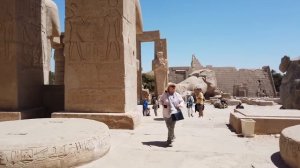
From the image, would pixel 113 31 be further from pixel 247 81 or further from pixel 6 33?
pixel 247 81

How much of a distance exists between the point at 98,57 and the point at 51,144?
3.30 metres

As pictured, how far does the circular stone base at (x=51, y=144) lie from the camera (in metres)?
3.00

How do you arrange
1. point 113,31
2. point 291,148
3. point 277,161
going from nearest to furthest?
point 291,148
point 277,161
point 113,31

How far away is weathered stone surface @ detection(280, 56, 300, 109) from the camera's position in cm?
1107

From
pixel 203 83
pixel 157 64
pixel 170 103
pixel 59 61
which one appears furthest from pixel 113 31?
pixel 203 83

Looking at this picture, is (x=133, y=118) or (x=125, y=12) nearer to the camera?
(x=133, y=118)

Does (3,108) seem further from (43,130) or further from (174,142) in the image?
(174,142)

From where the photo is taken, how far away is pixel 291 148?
337cm

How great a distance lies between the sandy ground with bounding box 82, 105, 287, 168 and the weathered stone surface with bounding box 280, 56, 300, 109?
20.8 ft

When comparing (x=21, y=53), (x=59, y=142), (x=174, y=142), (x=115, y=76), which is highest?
(x=21, y=53)

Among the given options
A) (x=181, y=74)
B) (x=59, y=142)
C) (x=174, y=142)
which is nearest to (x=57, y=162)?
(x=59, y=142)

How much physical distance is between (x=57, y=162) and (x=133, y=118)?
280 centimetres

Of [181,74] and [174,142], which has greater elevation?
[181,74]

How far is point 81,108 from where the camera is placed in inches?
248
